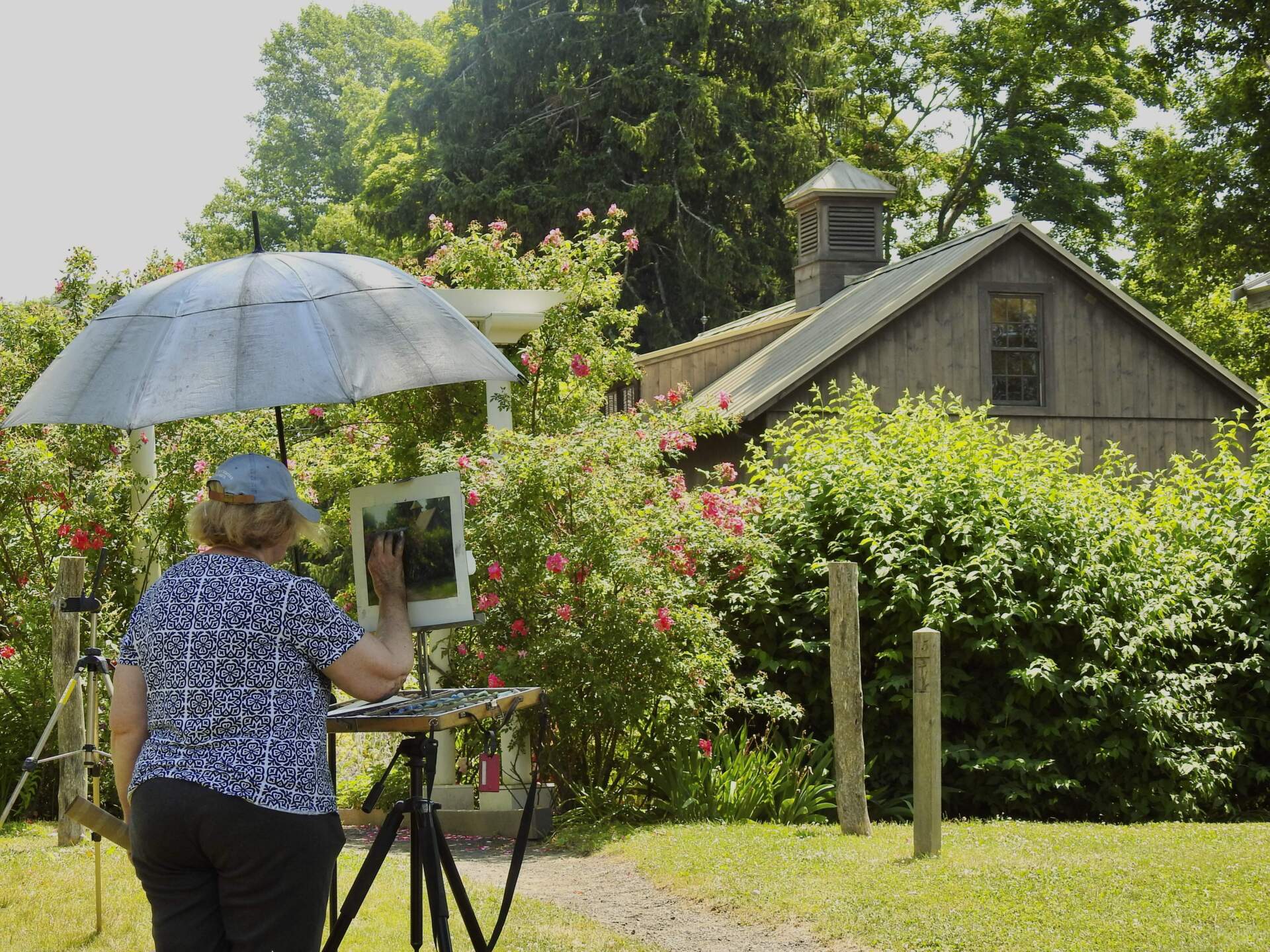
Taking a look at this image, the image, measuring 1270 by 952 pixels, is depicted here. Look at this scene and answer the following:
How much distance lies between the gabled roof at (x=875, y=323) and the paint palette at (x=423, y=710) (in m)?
12.8

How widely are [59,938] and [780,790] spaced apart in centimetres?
509

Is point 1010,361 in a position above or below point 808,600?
above

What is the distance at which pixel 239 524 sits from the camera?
356 cm

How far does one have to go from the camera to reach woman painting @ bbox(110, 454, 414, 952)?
3285 millimetres

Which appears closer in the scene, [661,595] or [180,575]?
[180,575]

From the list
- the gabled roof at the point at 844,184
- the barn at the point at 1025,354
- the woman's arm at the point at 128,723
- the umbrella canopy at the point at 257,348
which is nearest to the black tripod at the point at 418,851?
the woman's arm at the point at 128,723

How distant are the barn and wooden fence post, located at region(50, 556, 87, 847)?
1085cm

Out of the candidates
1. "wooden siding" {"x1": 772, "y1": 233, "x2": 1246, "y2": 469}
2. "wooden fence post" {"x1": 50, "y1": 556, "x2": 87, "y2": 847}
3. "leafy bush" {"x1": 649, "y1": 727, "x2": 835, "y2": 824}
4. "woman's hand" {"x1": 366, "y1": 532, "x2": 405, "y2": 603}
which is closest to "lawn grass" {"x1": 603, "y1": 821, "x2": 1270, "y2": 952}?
"leafy bush" {"x1": 649, "y1": 727, "x2": 835, "y2": 824}

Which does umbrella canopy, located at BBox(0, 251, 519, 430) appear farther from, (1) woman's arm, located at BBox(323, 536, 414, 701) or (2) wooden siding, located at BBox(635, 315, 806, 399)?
(2) wooden siding, located at BBox(635, 315, 806, 399)

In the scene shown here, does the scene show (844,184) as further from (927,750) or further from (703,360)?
(927,750)

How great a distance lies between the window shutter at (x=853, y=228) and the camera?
23.1 metres

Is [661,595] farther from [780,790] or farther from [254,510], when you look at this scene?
[254,510]

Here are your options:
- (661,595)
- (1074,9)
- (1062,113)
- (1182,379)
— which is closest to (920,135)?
(1062,113)

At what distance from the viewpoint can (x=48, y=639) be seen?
10539 millimetres
